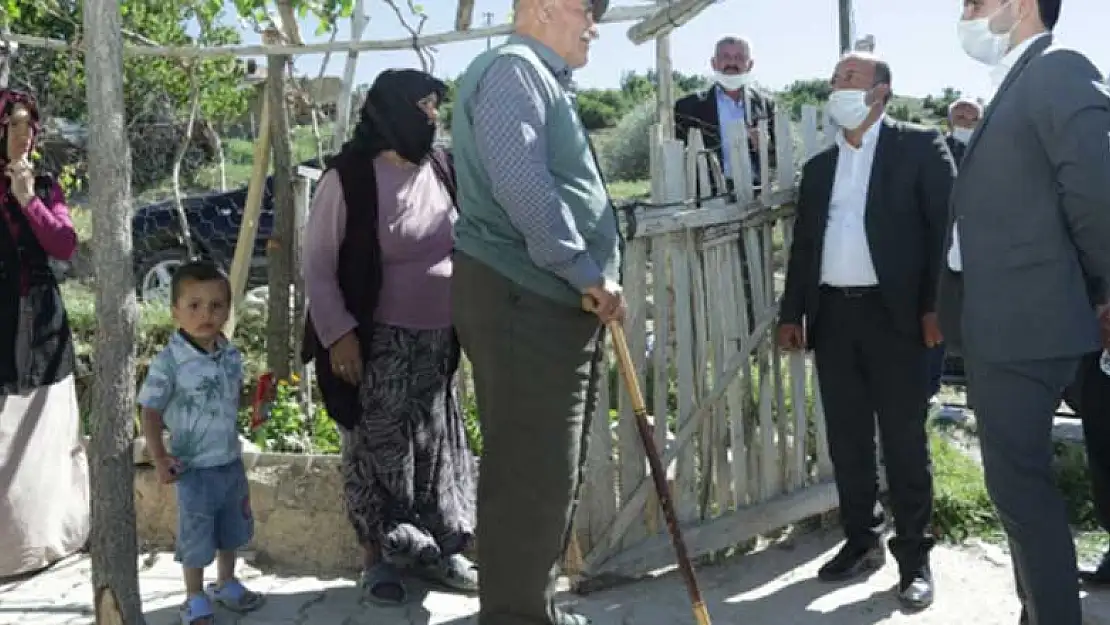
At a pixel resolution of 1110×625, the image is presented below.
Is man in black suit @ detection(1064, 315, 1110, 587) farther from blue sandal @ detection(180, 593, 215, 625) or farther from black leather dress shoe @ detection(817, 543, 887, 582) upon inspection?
→ blue sandal @ detection(180, 593, 215, 625)

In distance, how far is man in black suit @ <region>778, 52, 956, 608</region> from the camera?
153 inches

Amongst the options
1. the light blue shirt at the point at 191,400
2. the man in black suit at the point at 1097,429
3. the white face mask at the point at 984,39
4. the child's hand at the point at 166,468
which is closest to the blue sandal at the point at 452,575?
the light blue shirt at the point at 191,400

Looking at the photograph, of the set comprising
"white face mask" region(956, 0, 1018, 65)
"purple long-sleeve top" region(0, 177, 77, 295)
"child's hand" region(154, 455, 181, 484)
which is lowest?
"child's hand" region(154, 455, 181, 484)

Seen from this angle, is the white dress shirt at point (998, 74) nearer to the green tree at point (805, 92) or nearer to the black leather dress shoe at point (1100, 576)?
the black leather dress shoe at point (1100, 576)

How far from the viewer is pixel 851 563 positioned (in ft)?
13.7

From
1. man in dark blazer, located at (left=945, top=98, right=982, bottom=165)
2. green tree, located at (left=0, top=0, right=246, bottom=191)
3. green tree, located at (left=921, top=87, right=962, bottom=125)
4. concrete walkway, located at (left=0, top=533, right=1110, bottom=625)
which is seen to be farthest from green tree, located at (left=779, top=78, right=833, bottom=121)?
concrete walkway, located at (left=0, top=533, right=1110, bottom=625)

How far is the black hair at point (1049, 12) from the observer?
308 cm

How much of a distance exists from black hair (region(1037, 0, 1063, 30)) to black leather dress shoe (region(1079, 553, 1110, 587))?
201cm

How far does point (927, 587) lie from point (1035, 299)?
4.50ft

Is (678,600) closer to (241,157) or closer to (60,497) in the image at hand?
(60,497)

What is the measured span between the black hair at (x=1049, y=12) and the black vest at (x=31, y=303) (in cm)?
329

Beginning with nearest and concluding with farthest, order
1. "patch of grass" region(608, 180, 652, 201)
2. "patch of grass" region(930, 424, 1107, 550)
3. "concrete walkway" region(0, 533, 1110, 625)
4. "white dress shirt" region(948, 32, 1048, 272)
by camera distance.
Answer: "white dress shirt" region(948, 32, 1048, 272) → "concrete walkway" region(0, 533, 1110, 625) → "patch of grass" region(930, 424, 1107, 550) → "patch of grass" region(608, 180, 652, 201)

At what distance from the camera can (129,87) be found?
1361 cm

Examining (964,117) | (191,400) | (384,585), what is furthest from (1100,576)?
(964,117)
